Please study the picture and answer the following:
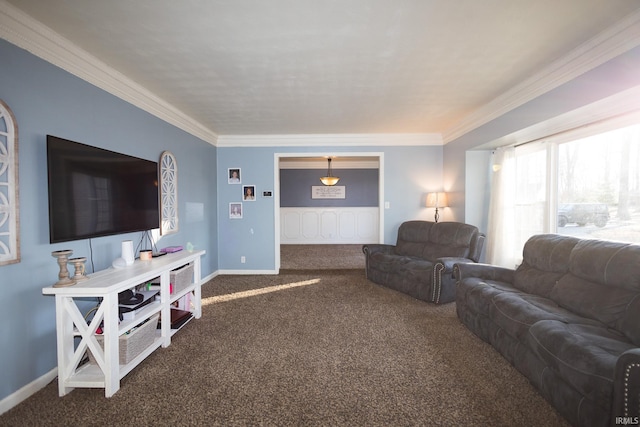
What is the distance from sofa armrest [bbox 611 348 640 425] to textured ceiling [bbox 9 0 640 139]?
2.02 m

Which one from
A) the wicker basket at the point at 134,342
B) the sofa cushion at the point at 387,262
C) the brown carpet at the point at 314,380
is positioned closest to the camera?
the brown carpet at the point at 314,380

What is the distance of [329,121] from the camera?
4.02 m

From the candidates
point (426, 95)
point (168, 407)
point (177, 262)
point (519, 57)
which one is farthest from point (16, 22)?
point (519, 57)

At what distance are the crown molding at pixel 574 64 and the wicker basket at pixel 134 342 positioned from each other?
410 cm

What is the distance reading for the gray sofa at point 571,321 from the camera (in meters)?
1.34

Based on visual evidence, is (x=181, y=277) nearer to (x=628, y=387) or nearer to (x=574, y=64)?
(x=628, y=387)

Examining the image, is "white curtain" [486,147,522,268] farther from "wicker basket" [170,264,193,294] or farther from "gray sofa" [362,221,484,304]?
"wicker basket" [170,264,193,294]

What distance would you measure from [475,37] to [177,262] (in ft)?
10.4

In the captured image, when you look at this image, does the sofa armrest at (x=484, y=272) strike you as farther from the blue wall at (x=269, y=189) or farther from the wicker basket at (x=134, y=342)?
the wicker basket at (x=134, y=342)

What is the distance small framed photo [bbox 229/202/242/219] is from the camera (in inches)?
195

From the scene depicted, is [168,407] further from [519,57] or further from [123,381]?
[519,57]

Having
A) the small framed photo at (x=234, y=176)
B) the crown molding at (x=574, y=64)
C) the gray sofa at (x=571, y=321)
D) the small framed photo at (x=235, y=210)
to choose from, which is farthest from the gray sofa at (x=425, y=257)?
the small framed photo at (x=234, y=176)

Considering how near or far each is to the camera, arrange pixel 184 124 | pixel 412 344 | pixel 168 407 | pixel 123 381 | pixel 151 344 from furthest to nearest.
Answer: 1. pixel 184 124
2. pixel 412 344
3. pixel 151 344
4. pixel 123 381
5. pixel 168 407

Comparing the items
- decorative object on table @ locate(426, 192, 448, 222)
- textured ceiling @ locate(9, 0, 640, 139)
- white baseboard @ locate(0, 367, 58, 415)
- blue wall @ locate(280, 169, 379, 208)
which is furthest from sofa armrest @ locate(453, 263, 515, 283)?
blue wall @ locate(280, 169, 379, 208)
